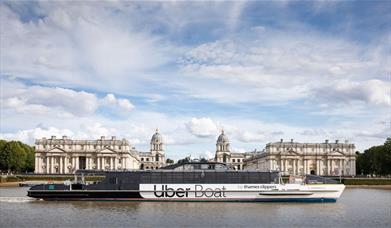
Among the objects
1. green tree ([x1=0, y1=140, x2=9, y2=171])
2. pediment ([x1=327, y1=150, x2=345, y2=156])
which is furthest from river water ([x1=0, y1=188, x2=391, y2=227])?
pediment ([x1=327, y1=150, x2=345, y2=156])

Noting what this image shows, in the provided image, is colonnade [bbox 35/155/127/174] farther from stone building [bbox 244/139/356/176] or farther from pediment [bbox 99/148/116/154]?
stone building [bbox 244/139/356/176]

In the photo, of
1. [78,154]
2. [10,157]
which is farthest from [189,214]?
[78,154]

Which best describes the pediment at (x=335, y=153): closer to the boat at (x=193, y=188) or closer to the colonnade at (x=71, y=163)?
the colonnade at (x=71, y=163)

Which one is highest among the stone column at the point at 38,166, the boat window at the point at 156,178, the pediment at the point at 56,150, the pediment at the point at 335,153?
the pediment at the point at 56,150

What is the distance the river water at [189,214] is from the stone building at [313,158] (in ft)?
410

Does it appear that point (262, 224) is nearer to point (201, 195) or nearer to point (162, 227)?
point (162, 227)

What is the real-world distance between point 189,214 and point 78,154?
140 metres

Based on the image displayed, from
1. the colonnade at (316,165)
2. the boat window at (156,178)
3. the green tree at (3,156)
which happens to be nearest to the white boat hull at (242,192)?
the boat window at (156,178)

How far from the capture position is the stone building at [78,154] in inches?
6900

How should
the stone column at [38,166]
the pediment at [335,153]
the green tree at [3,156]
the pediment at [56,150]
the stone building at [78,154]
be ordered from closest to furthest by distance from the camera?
the green tree at [3,156] < the stone column at [38,166] < the pediment at [56,150] < the stone building at [78,154] < the pediment at [335,153]

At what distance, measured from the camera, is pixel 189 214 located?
44.1 metres

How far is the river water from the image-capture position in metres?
38.6

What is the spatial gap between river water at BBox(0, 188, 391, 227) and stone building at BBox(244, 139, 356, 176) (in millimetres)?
124955

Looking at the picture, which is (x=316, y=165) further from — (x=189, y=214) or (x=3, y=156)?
(x=189, y=214)
